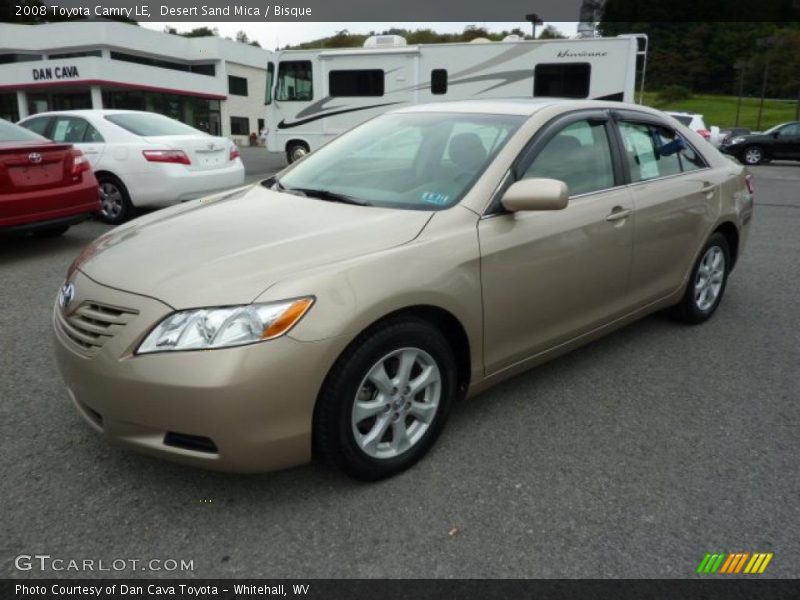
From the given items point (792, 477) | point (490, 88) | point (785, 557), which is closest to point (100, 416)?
point (785, 557)

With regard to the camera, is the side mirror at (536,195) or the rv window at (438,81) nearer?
the side mirror at (536,195)

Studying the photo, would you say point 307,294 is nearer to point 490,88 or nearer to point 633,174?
point 633,174

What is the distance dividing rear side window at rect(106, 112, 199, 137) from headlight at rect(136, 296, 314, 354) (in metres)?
6.63

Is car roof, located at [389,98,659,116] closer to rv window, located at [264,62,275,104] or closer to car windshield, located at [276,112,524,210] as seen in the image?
car windshield, located at [276,112,524,210]

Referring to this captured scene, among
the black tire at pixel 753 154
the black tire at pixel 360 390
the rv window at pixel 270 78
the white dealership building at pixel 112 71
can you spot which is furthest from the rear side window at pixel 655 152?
the white dealership building at pixel 112 71

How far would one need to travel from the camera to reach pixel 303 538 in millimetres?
2348

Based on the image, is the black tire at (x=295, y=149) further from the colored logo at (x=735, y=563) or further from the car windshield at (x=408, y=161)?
the colored logo at (x=735, y=563)

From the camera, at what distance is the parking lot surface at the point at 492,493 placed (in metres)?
2.26

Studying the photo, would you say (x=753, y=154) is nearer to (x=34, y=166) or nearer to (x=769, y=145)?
(x=769, y=145)

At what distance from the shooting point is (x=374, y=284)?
8.07 feet

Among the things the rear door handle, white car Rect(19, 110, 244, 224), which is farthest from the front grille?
white car Rect(19, 110, 244, 224)

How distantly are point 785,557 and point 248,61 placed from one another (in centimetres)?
5177

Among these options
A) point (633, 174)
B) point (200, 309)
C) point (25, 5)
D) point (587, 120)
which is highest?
point (25, 5)

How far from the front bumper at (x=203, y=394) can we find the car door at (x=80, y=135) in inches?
253
